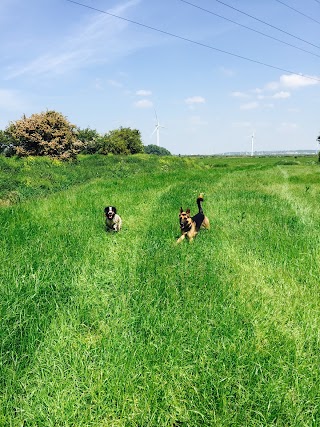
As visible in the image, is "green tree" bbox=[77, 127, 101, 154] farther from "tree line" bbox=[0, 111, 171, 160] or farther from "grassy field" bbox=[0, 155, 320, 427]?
"grassy field" bbox=[0, 155, 320, 427]

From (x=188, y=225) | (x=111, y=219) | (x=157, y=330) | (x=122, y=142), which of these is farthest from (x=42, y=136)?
(x=157, y=330)

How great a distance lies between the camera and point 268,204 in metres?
10.5

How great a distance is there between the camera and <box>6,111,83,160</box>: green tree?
29938 millimetres

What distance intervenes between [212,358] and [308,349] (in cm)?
98

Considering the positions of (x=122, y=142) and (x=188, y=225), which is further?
(x=122, y=142)

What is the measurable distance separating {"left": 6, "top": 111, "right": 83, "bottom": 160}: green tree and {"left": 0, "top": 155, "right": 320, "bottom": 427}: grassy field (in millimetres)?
26053

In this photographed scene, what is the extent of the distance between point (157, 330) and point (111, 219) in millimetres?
4247

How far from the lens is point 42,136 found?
30.4 meters

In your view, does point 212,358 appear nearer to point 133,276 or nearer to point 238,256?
point 133,276

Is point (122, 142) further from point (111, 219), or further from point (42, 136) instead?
point (111, 219)

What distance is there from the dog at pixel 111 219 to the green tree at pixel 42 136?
82.3ft

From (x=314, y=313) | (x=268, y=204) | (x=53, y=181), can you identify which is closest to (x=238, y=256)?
(x=314, y=313)

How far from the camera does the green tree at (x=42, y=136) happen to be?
98.2 ft

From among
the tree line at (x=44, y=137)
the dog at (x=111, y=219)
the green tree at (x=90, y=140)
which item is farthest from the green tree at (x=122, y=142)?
the dog at (x=111, y=219)
